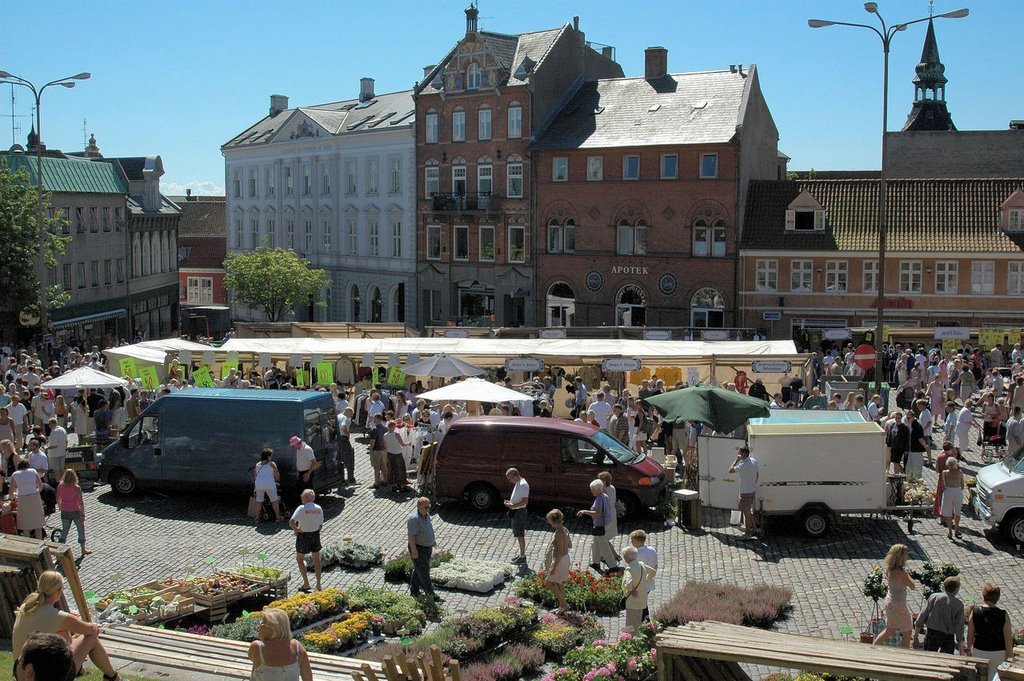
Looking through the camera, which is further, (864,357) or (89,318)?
(89,318)

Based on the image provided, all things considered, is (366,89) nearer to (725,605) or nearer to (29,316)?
(29,316)

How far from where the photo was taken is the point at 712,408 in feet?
69.1

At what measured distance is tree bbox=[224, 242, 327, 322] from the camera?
56.6 meters

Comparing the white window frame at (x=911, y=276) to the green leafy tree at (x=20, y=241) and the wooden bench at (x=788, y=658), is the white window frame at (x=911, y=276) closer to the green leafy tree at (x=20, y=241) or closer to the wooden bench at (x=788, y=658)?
the green leafy tree at (x=20, y=241)

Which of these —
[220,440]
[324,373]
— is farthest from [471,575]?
[324,373]

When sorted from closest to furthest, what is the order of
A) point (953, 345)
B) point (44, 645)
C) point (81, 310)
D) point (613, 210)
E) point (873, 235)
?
1. point (44, 645)
2. point (953, 345)
3. point (873, 235)
4. point (613, 210)
5. point (81, 310)

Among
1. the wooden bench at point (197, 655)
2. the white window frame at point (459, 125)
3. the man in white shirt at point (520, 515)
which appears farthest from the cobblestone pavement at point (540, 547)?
the white window frame at point (459, 125)

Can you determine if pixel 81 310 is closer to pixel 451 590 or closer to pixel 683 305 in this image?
pixel 683 305

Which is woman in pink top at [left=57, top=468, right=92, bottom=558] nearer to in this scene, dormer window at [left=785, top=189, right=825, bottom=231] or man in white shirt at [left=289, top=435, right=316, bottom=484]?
man in white shirt at [left=289, top=435, right=316, bottom=484]

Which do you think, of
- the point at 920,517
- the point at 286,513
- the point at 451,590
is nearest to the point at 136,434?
the point at 286,513

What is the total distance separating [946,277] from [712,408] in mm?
27597

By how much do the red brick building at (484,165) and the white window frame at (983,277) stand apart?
62.4 ft

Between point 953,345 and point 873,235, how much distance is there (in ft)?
33.6

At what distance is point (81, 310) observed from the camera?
53781 mm
